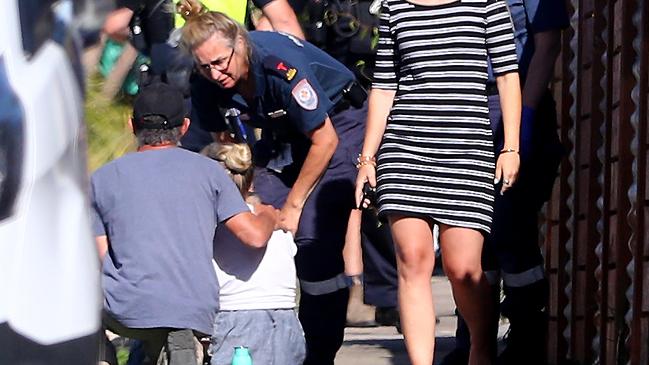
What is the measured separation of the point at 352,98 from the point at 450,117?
879 millimetres

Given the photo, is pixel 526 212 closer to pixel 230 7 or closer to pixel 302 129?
pixel 302 129

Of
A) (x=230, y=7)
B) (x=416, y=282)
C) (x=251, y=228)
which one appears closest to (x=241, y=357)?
(x=251, y=228)

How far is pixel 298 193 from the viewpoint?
18.9 feet

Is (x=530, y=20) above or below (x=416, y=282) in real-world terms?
above

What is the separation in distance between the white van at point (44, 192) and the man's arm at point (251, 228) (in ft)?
11.1

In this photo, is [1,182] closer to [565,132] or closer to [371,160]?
[371,160]

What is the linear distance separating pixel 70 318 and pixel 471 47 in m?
3.35

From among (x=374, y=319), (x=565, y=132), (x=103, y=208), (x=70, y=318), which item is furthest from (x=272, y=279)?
(x=70, y=318)

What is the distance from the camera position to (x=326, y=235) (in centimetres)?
594

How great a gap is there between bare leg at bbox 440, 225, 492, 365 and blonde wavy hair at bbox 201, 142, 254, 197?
0.83 meters

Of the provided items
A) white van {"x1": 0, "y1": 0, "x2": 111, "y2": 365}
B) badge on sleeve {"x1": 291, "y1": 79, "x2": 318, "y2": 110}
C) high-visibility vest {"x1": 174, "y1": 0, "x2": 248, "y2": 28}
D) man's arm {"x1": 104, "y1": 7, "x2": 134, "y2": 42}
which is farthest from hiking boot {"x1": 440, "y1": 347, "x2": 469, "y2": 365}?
white van {"x1": 0, "y1": 0, "x2": 111, "y2": 365}

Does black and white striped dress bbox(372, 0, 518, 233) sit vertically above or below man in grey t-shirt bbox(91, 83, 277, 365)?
above

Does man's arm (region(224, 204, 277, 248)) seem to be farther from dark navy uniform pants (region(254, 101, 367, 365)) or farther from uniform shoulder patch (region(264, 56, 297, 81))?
uniform shoulder patch (region(264, 56, 297, 81))

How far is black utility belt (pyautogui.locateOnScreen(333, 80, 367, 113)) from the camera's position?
6031 mm
